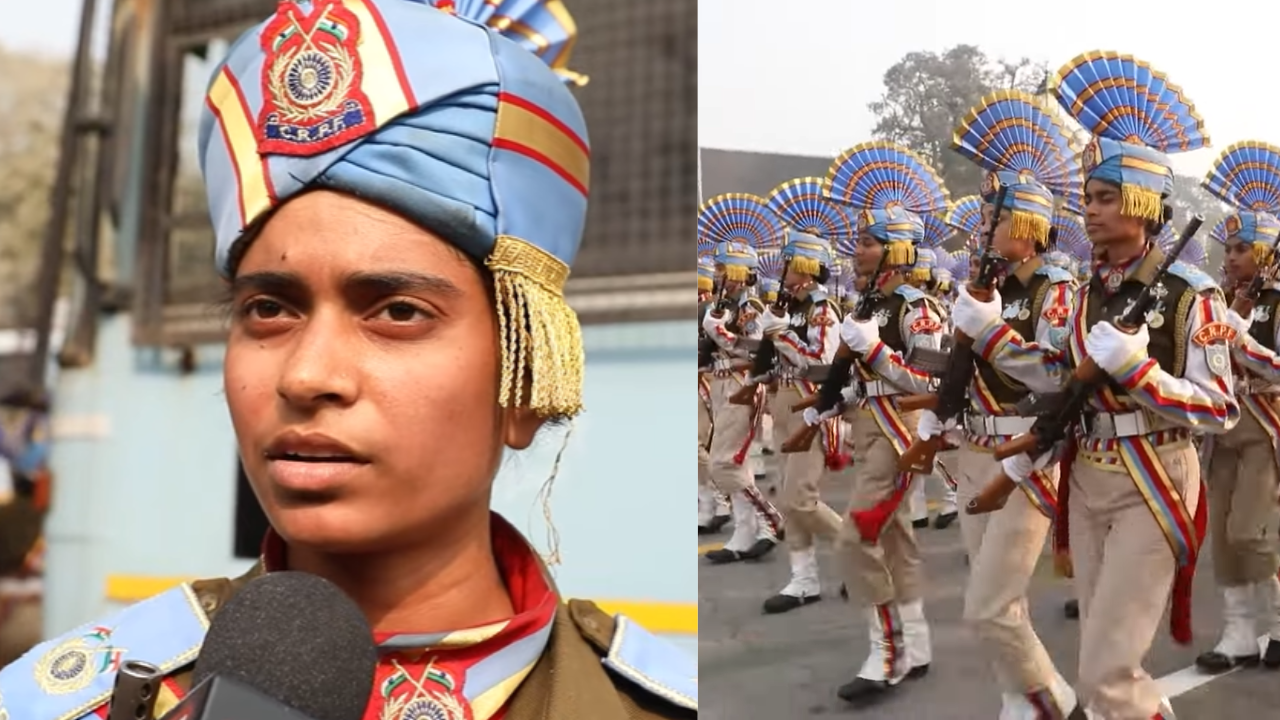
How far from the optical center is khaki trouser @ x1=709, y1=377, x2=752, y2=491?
5.75 ft

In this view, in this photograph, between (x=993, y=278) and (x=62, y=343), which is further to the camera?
(x=62, y=343)

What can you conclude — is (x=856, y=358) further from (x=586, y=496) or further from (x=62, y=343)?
(x=62, y=343)

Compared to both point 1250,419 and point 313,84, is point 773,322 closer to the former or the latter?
point 1250,419

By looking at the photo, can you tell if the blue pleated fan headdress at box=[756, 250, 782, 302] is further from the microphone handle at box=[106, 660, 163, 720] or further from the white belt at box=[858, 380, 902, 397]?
the microphone handle at box=[106, 660, 163, 720]

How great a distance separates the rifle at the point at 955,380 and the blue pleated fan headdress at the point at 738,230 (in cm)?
31

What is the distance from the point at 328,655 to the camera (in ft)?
2.96

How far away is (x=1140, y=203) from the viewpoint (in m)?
1.54

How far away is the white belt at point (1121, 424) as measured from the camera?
5.04 ft

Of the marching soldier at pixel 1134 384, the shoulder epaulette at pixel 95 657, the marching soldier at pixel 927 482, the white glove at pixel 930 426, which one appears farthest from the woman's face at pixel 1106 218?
the shoulder epaulette at pixel 95 657

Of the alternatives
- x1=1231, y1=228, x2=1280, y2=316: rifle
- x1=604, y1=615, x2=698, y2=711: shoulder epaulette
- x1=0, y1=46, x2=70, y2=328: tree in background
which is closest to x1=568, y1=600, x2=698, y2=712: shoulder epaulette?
x1=604, y1=615, x2=698, y2=711: shoulder epaulette

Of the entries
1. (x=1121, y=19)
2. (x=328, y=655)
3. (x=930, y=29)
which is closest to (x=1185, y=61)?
(x=1121, y=19)

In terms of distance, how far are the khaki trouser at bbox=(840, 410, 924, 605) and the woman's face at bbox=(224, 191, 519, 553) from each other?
0.73 metres

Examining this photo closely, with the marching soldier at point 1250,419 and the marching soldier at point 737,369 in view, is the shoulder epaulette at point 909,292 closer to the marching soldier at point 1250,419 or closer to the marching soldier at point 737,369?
the marching soldier at point 737,369

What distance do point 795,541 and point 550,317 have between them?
0.70m
